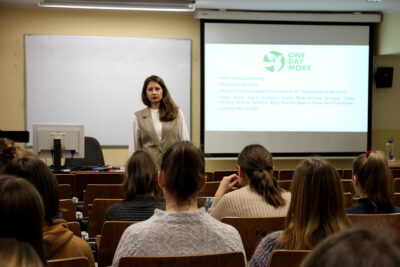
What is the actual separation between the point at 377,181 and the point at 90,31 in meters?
5.64

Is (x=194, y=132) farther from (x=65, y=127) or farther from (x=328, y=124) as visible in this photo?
(x=65, y=127)

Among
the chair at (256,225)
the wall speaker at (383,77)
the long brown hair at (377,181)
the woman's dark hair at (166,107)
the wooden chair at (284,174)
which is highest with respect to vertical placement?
the wall speaker at (383,77)

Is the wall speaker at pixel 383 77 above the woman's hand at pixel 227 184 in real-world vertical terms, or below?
above

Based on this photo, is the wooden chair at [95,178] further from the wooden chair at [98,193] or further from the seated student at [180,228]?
the seated student at [180,228]

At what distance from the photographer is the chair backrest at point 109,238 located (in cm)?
245

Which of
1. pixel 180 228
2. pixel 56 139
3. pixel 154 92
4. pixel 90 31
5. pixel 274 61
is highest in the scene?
pixel 90 31

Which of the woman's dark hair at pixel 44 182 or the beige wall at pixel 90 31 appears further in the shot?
the beige wall at pixel 90 31

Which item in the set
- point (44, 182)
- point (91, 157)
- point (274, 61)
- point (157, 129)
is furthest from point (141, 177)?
point (274, 61)

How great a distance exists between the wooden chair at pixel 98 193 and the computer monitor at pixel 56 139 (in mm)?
1653

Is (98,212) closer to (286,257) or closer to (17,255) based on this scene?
(286,257)

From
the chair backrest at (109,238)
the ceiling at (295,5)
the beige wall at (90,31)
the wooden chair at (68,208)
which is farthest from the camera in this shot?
the beige wall at (90,31)

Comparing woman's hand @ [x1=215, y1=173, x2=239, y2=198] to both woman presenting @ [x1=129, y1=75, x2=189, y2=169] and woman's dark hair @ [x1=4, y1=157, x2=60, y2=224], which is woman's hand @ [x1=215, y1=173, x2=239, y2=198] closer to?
woman's dark hair @ [x1=4, y1=157, x2=60, y2=224]

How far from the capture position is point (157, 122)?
209 inches

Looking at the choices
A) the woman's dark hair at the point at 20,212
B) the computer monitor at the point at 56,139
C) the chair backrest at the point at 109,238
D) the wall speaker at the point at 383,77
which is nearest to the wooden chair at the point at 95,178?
the computer monitor at the point at 56,139
